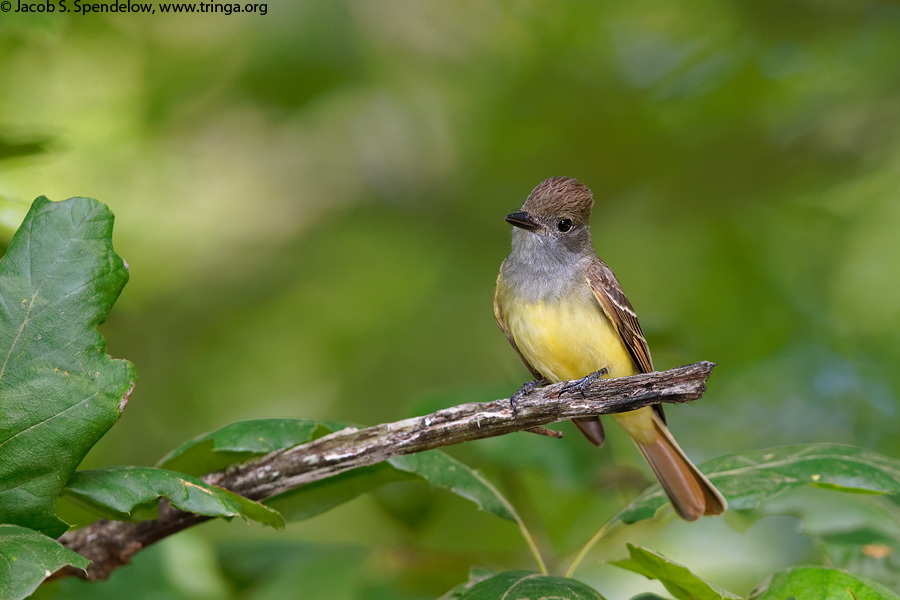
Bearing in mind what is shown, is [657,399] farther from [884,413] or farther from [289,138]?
[289,138]

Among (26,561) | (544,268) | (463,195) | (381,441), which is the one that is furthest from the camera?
(463,195)

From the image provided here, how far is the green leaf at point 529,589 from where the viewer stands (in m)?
2.44

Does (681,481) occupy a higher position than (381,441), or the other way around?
(681,481)

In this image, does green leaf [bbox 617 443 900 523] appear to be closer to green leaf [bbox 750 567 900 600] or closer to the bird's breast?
green leaf [bbox 750 567 900 600]

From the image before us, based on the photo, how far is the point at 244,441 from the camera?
2.79 meters

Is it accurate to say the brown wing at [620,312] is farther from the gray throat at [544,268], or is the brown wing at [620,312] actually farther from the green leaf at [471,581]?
the green leaf at [471,581]

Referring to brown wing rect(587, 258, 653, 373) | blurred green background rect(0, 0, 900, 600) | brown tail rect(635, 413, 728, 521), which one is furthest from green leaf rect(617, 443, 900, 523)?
blurred green background rect(0, 0, 900, 600)

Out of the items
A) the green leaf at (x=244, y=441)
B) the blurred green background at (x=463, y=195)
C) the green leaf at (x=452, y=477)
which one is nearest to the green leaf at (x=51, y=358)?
the green leaf at (x=244, y=441)

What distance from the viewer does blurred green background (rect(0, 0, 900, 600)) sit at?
6.26 meters

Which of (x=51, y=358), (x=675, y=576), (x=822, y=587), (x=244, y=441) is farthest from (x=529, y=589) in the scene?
(x=51, y=358)

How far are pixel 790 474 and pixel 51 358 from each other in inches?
93.9

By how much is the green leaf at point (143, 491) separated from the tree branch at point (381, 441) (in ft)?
1.47

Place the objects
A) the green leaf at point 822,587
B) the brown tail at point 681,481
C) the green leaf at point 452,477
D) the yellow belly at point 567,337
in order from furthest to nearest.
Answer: the yellow belly at point 567,337 → the brown tail at point 681,481 → the green leaf at point 452,477 → the green leaf at point 822,587

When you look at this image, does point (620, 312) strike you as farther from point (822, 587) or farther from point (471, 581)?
point (822, 587)
